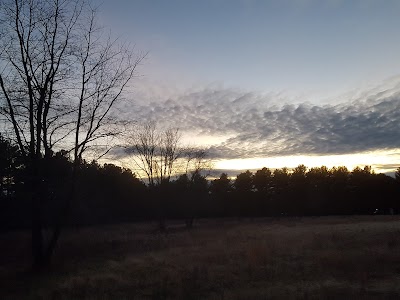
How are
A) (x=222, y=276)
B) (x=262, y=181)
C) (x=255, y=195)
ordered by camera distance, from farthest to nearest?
(x=262, y=181) < (x=255, y=195) < (x=222, y=276)

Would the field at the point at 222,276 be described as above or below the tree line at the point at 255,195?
below

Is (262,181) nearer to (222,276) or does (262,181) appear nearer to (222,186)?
(222,186)

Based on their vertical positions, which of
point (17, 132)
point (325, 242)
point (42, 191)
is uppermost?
point (17, 132)

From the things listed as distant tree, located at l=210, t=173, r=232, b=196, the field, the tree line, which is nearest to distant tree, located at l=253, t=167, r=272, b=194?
the tree line

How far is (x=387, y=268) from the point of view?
13.0 meters

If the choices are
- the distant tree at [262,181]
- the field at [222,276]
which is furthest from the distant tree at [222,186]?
the field at [222,276]

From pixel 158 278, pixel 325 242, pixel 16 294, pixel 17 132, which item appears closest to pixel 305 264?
pixel 158 278

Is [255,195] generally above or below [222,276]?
above

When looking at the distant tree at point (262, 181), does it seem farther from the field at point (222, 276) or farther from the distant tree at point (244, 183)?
the field at point (222, 276)

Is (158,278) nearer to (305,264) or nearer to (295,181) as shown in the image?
(305,264)

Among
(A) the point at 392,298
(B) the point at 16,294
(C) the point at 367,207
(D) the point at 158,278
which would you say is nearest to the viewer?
(A) the point at 392,298

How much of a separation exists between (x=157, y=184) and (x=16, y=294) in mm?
32485

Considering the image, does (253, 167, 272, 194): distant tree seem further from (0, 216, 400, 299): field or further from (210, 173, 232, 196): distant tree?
(0, 216, 400, 299): field

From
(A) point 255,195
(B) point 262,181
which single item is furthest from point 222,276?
(B) point 262,181
